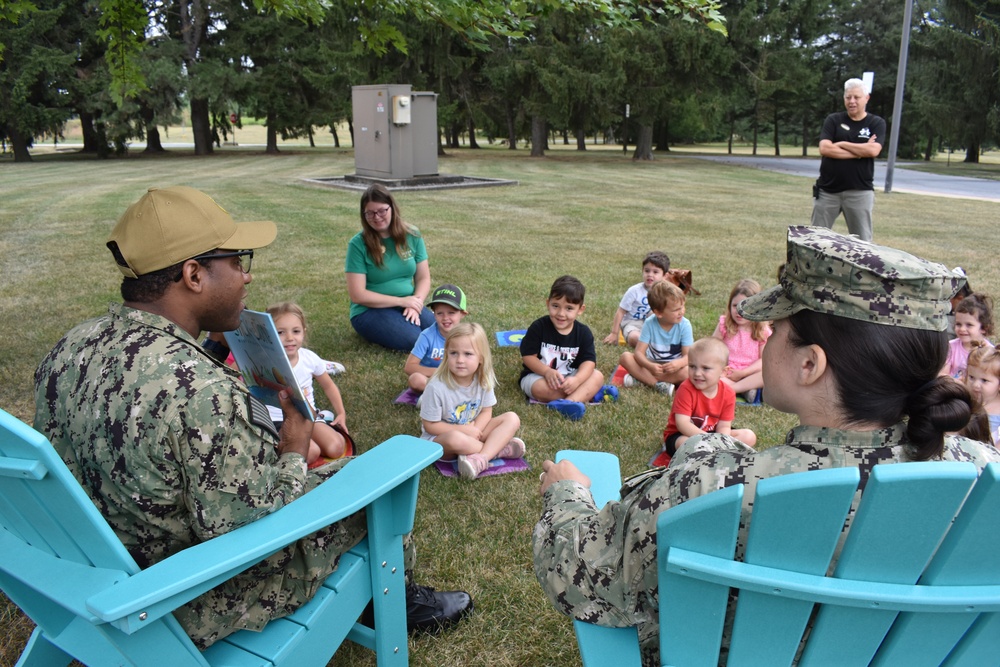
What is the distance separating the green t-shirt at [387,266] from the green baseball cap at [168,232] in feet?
12.4

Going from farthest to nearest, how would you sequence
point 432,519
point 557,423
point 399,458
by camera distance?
point 557,423 < point 432,519 < point 399,458

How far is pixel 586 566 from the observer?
1.69 meters

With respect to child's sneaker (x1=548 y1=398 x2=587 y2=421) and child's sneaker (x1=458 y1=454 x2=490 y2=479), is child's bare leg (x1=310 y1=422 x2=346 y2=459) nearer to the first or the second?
child's sneaker (x1=458 y1=454 x2=490 y2=479)

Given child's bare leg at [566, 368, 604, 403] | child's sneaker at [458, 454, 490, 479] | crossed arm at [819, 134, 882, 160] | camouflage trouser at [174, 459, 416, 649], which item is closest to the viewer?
camouflage trouser at [174, 459, 416, 649]

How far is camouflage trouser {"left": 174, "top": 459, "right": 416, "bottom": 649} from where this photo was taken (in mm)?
1866

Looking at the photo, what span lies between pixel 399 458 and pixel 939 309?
4.53ft

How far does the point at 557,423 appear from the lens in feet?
15.0

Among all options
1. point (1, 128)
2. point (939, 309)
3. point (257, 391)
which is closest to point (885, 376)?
point (939, 309)

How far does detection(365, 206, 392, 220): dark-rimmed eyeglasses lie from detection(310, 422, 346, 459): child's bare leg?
2.14m

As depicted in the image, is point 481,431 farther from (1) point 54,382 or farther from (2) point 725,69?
(2) point 725,69

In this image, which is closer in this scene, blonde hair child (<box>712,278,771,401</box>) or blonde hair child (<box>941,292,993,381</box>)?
blonde hair child (<box>941,292,993,381</box>)

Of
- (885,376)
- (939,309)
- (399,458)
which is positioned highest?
(939,309)

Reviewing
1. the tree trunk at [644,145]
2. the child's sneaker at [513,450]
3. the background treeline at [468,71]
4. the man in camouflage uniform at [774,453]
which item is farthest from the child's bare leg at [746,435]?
the tree trunk at [644,145]

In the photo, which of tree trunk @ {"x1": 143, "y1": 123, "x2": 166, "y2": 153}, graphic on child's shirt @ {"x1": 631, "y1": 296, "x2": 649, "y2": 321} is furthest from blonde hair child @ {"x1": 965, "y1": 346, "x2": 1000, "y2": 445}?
tree trunk @ {"x1": 143, "y1": 123, "x2": 166, "y2": 153}
